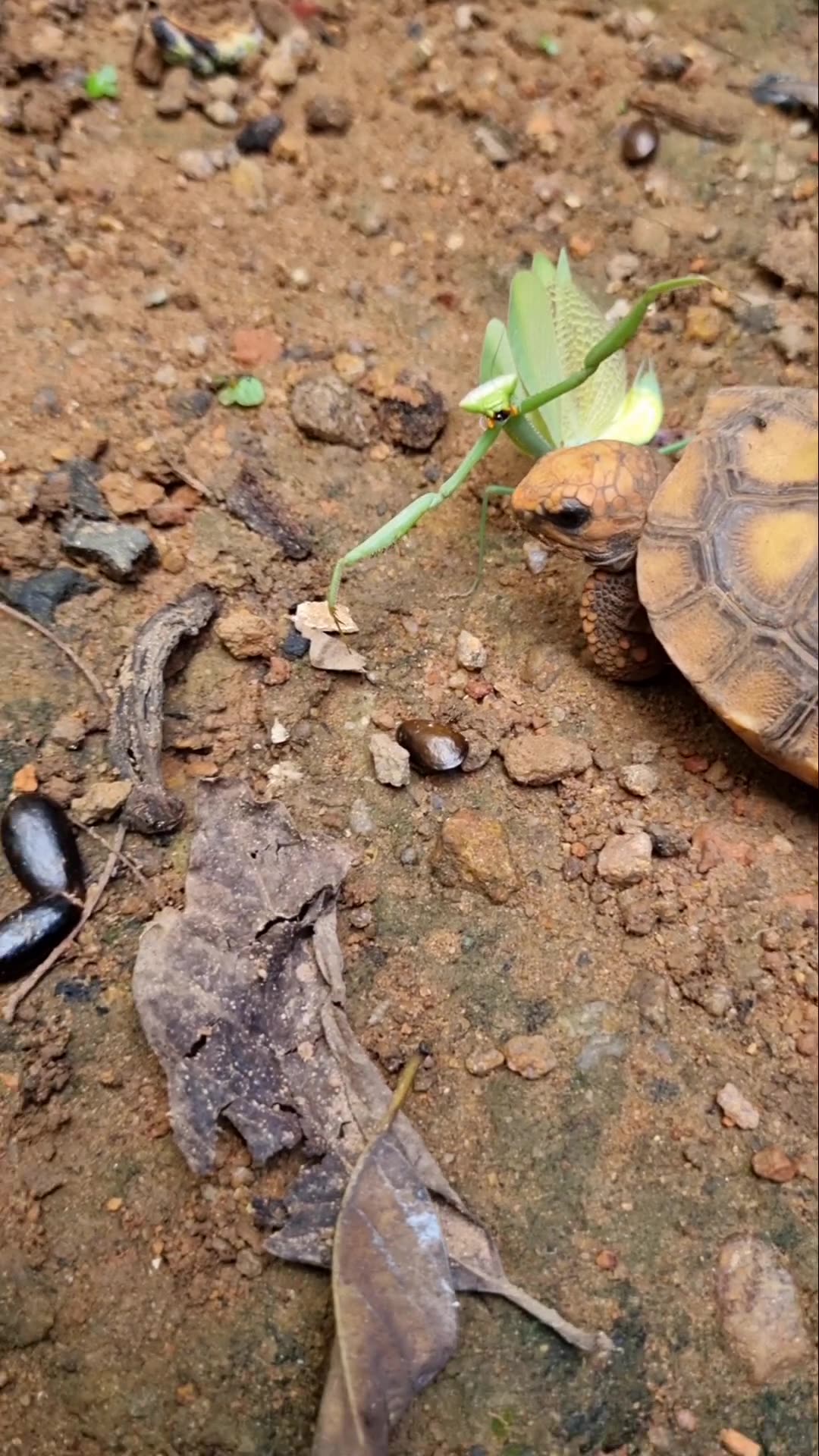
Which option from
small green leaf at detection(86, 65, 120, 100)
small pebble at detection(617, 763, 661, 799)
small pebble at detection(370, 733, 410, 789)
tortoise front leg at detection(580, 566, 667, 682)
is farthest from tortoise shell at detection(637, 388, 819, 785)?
small green leaf at detection(86, 65, 120, 100)

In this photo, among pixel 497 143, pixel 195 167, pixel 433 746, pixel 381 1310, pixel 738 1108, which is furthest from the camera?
pixel 497 143

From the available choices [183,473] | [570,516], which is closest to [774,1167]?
[570,516]

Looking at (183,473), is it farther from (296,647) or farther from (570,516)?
(570,516)

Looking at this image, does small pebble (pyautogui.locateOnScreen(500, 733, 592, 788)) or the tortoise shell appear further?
small pebble (pyautogui.locateOnScreen(500, 733, 592, 788))

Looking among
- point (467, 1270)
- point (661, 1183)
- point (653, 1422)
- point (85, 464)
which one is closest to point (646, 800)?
point (661, 1183)

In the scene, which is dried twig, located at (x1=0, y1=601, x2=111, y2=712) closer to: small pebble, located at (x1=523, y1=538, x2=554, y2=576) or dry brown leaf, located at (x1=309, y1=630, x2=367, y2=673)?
dry brown leaf, located at (x1=309, y1=630, x2=367, y2=673)
